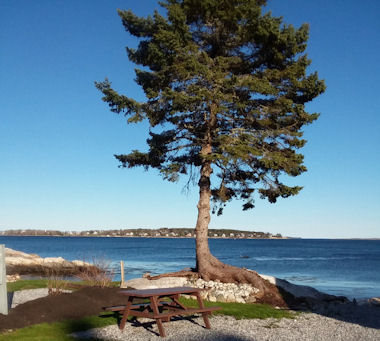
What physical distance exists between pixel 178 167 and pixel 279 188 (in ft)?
12.3

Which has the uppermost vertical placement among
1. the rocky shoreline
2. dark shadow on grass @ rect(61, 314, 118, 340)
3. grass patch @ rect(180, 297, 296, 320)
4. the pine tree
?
the pine tree

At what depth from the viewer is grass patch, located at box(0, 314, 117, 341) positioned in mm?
8005

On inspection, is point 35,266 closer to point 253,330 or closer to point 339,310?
point 339,310

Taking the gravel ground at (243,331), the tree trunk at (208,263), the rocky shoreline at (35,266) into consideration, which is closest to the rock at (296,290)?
the tree trunk at (208,263)

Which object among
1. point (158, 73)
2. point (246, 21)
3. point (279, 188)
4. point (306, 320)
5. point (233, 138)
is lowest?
point (306, 320)

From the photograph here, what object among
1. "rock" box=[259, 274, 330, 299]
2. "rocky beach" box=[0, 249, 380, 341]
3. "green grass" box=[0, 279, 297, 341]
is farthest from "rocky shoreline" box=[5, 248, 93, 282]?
"green grass" box=[0, 279, 297, 341]

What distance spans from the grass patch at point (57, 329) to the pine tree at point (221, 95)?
680 centimetres

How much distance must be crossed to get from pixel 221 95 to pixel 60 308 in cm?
845

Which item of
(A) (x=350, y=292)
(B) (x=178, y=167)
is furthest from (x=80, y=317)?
(A) (x=350, y=292)

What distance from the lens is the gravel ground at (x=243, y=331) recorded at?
853cm

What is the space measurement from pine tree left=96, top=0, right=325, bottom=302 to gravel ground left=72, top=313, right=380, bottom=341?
18.1ft

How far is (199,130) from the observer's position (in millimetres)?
17375

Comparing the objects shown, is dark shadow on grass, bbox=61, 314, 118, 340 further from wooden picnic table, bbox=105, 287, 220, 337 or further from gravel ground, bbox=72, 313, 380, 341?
wooden picnic table, bbox=105, 287, 220, 337

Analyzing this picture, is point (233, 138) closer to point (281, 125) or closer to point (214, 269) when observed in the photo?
point (281, 125)
